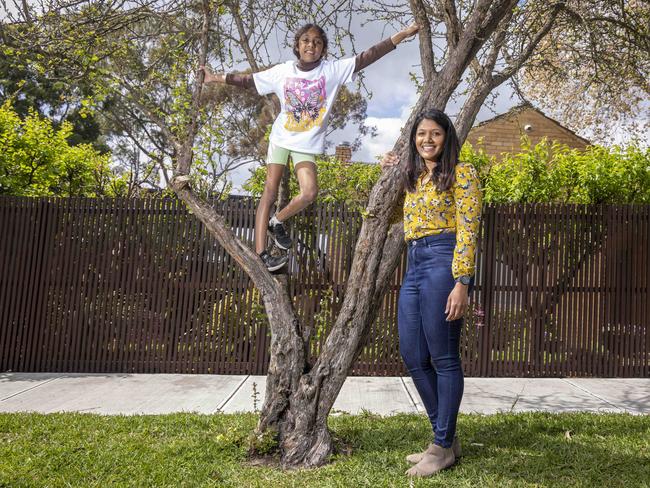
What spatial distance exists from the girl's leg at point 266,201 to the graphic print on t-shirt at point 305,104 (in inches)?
13.0

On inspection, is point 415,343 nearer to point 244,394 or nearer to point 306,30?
point 306,30

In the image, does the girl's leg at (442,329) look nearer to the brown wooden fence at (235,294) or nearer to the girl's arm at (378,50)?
the girl's arm at (378,50)

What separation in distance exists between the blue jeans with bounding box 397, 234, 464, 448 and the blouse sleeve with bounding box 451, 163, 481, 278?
0.48 ft

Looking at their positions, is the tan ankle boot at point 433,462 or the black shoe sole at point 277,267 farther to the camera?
the black shoe sole at point 277,267

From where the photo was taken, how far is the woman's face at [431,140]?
122 inches

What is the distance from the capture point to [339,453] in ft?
11.6

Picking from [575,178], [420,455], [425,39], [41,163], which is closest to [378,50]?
[425,39]

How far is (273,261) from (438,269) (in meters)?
1.21

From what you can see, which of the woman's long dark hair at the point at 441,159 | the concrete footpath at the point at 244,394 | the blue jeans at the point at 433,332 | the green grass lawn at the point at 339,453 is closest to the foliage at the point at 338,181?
the concrete footpath at the point at 244,394

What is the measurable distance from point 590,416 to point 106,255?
5582 mm

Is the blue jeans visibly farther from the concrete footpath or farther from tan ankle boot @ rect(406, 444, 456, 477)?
the concrete footpath

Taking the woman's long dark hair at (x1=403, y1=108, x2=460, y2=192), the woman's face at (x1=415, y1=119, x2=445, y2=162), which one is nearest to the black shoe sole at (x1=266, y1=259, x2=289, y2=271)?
the woman's long dark hair at (x1=403, y1=108, x2=460, y2=192)

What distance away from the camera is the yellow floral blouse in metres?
2.82

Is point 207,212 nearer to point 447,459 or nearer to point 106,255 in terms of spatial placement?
point 447,459
